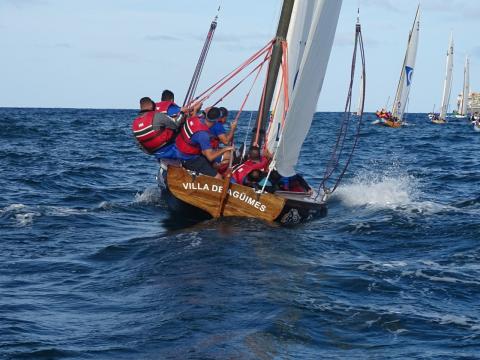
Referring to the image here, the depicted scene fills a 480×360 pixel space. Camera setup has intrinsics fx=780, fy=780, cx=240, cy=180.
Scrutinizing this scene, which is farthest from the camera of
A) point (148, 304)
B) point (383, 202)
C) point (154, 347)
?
point (383, 202)

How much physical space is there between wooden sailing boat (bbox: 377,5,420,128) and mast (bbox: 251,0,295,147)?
2006 inches

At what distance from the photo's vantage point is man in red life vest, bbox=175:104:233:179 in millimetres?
13508

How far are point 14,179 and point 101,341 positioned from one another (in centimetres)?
1320

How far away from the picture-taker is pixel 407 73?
2562 inches

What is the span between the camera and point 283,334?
7270 millimetres

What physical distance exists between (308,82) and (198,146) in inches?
98.8

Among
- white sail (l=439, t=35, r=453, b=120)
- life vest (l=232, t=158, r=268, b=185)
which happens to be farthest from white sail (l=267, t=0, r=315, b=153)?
white sail (l=439, t=35, r=453, b=120)

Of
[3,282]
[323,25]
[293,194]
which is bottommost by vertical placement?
[3,282]

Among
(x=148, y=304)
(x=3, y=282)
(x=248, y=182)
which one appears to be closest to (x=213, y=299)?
(x=148, y=304)

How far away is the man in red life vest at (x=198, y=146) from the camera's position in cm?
1351

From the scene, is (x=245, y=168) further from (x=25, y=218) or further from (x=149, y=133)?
(x=25, y=218)

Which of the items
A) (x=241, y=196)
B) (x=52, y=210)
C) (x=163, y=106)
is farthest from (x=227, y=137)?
(x=52, y=210)

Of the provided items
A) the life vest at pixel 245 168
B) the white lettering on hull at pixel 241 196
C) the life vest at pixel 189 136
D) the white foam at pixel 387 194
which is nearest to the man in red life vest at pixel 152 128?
the life vest at pixel 189 136

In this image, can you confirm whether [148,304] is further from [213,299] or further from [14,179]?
[14,179]
